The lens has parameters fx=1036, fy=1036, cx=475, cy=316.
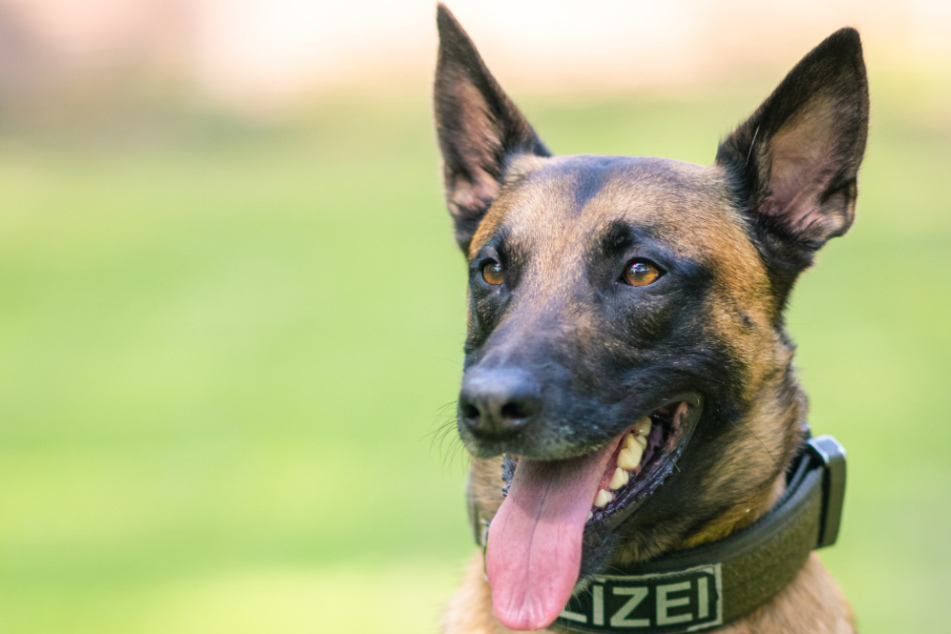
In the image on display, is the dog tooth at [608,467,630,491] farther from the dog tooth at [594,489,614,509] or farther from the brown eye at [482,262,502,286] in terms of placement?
the brown eye at [482,262,502,286]

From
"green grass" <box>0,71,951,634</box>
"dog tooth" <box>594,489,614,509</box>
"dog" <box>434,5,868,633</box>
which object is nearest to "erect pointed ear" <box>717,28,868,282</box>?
"dog" <box>434,5,868,633</box>

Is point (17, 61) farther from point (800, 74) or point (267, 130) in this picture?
point (800, 74)

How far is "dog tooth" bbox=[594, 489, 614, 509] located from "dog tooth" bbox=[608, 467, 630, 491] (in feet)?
0.10

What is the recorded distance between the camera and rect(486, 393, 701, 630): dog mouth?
2557mm

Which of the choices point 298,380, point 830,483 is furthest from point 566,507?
point 298,380

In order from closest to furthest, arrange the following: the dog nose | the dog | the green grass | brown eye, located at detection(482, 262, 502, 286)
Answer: the dog nose, the dog, brown eye, located at detection(482, 262, 502, 286), the green grass

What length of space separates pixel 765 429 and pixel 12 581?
14.1 ft

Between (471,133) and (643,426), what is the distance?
4.10 ft

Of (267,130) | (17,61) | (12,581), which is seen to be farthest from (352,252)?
(17,61)

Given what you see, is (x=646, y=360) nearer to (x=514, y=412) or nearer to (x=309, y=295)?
(x=514, y=412)

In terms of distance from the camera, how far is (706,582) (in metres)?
2.62

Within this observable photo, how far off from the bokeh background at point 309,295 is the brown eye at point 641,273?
954 mm

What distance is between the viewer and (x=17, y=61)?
16766mm

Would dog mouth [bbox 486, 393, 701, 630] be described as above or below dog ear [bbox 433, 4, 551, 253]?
below
